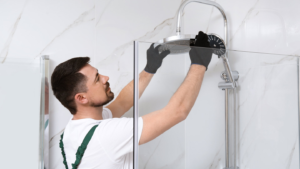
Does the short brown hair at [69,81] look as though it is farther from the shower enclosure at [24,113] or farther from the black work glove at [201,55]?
the black work glove at [201,55]

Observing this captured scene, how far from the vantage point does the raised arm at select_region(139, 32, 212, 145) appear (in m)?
0.70

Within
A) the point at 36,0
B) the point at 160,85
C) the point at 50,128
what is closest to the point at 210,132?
the point at 160,85

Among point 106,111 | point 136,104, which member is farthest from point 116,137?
point 106,111

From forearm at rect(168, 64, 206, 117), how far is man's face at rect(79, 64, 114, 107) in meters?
0.52

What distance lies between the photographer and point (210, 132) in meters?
0.76

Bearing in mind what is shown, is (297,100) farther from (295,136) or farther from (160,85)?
(160,85)

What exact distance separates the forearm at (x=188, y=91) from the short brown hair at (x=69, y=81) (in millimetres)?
545

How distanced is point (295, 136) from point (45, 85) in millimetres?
1050

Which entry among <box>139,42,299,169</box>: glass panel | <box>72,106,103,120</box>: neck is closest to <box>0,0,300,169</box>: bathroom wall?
<box>139,42,299,169</box>: glass panel

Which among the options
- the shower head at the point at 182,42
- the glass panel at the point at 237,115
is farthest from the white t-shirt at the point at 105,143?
the shower head at the point at 182,42

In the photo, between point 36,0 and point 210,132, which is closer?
point 210,132

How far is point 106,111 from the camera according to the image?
1.23 metres

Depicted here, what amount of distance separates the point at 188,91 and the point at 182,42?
0.19 meters

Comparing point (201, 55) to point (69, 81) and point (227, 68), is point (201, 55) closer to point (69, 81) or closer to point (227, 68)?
point (227, 68)
